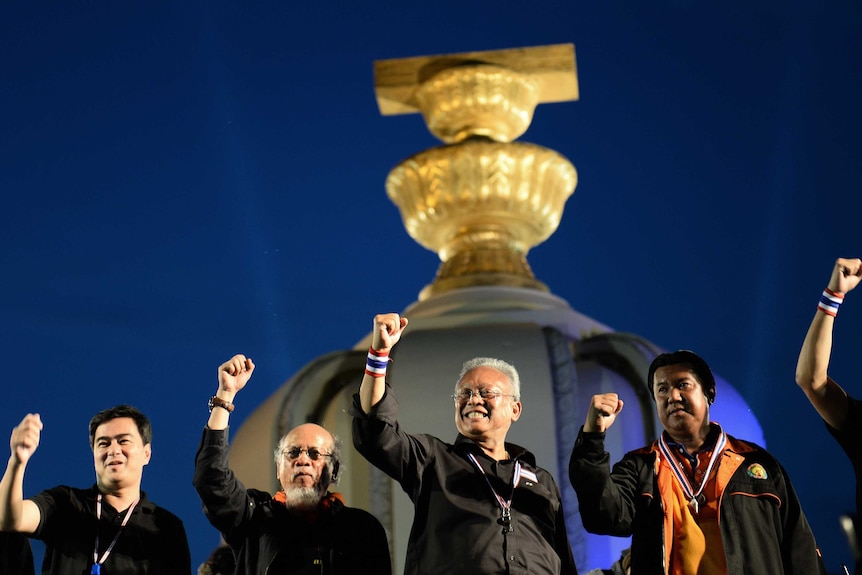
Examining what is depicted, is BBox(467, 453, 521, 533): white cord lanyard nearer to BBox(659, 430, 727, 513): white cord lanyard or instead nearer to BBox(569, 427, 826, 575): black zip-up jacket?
BBox(569, 427, 826, 575): black zip-up jacket

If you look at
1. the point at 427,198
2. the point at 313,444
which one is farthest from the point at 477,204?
the point at 313,444

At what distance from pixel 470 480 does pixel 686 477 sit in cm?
79

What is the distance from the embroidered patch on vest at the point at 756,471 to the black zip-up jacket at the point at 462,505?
0.71m

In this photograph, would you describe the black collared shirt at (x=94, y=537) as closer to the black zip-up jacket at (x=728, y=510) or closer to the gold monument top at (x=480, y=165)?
the black zip-up jacket at (x=728, y=510)

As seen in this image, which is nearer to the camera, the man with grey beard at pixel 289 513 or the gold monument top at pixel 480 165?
the man with grey beard at pixel 289 513

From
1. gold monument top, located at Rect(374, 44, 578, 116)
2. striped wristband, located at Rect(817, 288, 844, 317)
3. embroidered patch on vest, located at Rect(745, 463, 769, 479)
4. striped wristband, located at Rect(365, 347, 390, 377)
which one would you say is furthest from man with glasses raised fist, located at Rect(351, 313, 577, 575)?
gold monument top, located at Rect(374, 44, 578, 116)

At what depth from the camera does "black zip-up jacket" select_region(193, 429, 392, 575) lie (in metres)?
5.48

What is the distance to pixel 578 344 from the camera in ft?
36.5

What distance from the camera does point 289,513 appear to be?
571 cm

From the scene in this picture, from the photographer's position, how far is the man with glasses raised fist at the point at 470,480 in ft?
17.1

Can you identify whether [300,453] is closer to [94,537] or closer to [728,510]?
[94,537]

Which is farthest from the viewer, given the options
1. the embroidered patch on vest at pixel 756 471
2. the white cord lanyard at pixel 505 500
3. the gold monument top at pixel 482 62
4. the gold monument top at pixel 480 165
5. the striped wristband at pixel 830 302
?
the gold monument top at pixel 482 62

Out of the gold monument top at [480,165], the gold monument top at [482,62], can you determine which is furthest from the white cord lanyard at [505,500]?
the gold monument top at [482,62]

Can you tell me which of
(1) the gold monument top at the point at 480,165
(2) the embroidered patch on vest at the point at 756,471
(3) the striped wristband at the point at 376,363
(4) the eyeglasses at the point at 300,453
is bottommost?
(2) the embroidered patch on vest at the point at 756,471
